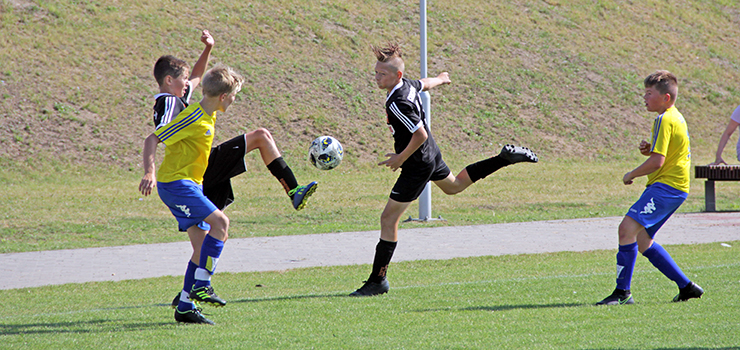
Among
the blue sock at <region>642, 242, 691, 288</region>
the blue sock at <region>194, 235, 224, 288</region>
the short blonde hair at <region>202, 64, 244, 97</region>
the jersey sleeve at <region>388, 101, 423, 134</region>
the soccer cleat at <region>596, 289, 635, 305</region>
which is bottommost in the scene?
the soccer cleat at <region>596, 289, 635, 305</region>

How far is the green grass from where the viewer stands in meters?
11.9

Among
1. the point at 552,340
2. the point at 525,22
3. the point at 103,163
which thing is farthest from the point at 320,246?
the point at 525,22

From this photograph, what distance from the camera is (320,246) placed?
402 inches

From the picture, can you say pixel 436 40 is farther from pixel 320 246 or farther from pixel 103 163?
pixel 320 246

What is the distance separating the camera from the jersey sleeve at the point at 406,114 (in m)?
6.27

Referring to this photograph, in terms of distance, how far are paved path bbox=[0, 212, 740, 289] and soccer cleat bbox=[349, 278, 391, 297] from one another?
2243mm

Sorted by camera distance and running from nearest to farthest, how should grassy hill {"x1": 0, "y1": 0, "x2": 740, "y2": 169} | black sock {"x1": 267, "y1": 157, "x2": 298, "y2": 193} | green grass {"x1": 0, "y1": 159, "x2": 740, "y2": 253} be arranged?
black sock {"x1": 267, "y1": 157, "x2": 298, "y2": 193} < green grass {"x1": 0, "y1": 159, "x2": 740, "y2": 253} < grassy hill {"x1": 0, "y1": 0, "x2": 740, "y2": 169}

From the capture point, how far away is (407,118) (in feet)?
20.6

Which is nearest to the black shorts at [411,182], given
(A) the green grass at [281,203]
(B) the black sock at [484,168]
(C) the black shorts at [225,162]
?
(B) the black sock at [484,168]

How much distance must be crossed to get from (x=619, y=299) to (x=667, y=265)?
1.60ft

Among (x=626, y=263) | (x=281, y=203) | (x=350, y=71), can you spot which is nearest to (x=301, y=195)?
(x=626, y=263)

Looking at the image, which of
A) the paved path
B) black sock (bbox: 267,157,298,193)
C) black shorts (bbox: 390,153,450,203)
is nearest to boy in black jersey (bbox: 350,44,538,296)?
black shorts (bbox: 390,153,450,203)

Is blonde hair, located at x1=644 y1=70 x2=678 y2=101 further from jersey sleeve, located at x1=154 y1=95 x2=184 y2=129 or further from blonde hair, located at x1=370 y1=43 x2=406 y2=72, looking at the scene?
jersey sleeve, located at x1=154 y1=95 x2=184 y2=129

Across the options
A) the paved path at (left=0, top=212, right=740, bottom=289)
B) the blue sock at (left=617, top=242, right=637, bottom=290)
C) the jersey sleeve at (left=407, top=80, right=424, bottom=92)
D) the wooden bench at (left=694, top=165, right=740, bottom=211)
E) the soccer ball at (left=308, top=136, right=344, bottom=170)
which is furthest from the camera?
the wooden bench at (left=694, top=165, right=740, bottom=211)
